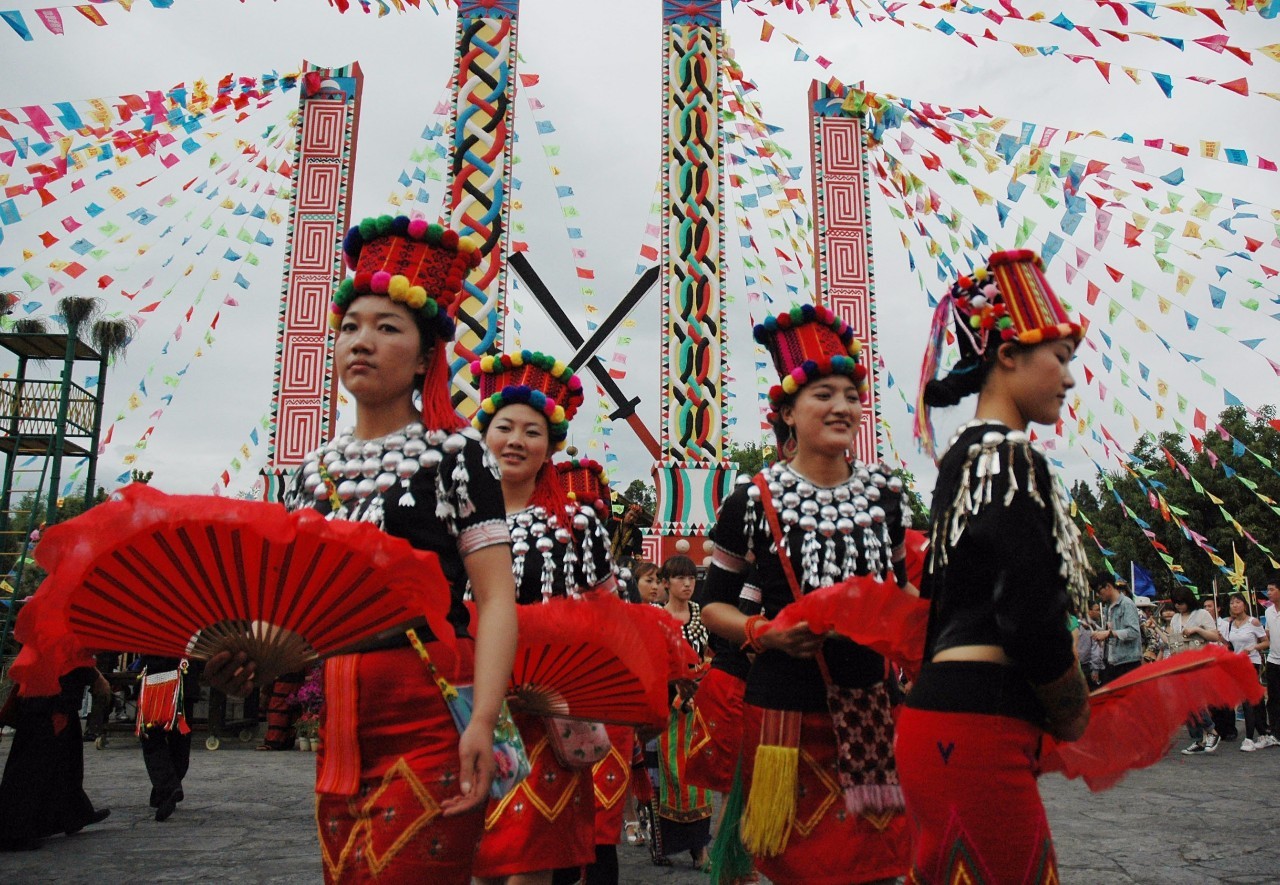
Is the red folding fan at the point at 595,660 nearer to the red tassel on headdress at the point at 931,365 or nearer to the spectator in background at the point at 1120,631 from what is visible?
the red tassel on headdress at the point at 931,365

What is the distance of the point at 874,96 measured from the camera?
1309 cm

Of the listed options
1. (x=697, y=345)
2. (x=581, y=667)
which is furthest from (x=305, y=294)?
(x=581, y=667)

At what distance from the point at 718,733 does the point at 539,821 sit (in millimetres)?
689

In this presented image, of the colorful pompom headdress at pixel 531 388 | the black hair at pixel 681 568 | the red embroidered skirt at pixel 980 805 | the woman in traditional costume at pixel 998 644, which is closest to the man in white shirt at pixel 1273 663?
the black hair at pixel 681 568

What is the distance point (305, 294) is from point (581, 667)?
1057cm

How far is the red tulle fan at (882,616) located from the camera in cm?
232

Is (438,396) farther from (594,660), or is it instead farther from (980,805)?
(980,805)

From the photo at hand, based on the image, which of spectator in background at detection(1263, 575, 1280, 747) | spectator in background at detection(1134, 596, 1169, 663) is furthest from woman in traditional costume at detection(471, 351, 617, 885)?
spectator in background at detection(1134, 596, 1169, 663)

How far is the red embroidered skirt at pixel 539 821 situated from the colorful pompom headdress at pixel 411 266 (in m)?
1.50

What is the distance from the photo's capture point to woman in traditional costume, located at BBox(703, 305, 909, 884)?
2.68 metres

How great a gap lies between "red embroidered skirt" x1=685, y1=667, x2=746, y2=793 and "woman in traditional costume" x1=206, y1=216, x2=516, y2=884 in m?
1.37

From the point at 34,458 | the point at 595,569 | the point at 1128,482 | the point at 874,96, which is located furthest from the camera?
the point at 1128,482

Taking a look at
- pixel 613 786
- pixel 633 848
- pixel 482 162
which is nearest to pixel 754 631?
pixel 613 786

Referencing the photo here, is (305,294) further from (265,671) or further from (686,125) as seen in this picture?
(265,671)
